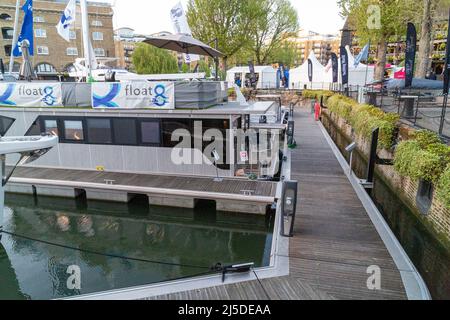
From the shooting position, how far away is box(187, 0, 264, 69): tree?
3659 cm

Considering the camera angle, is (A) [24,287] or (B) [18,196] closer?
(A) [24,287]

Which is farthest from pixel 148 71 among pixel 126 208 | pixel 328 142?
pixel 126 208

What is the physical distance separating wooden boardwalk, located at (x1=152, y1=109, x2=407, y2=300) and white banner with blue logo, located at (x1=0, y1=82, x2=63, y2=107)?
9510 millimetres

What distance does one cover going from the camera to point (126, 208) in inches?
454

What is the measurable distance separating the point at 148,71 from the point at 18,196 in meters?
37.4

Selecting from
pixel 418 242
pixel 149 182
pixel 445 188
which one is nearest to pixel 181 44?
pixel 149 182

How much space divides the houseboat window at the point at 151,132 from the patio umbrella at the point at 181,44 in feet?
9.86

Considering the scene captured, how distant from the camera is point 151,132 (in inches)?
444

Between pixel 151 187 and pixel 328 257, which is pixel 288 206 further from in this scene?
pixel 151 187

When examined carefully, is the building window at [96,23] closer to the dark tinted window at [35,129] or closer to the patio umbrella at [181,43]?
the patio umbrella at [181,43]

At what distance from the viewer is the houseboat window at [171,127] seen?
10875mm

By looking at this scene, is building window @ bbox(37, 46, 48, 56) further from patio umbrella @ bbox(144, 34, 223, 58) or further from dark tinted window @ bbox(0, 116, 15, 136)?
patio umbrella @ bbox(144, 34, 223, 58)
